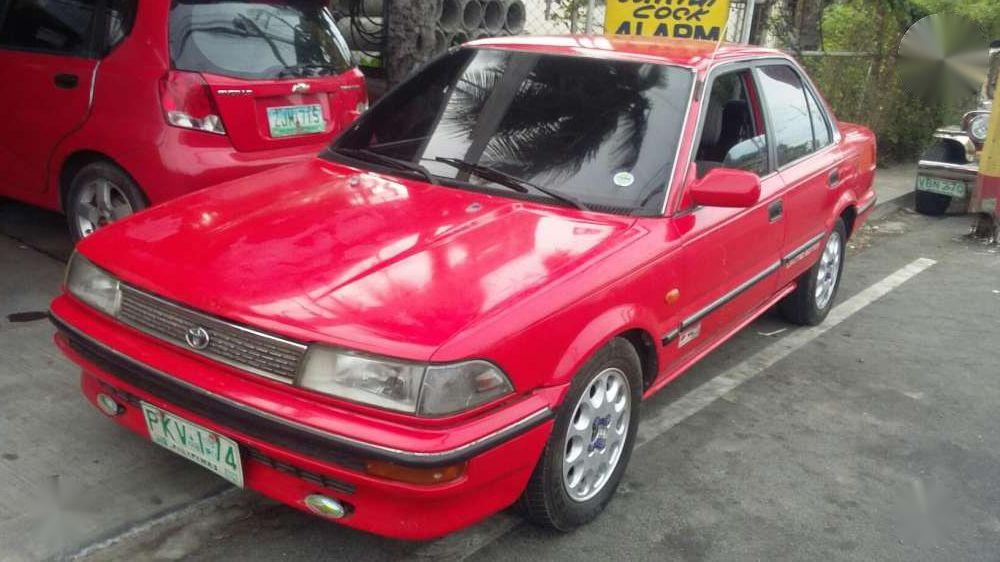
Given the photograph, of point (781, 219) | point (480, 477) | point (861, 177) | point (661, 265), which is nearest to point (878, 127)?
point (861, 177)

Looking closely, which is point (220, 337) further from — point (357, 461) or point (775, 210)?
point (775, 210)

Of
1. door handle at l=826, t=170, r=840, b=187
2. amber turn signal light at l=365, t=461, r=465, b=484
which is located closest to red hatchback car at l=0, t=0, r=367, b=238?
amber turn signal light at l=365, t=461, r=465, b=484

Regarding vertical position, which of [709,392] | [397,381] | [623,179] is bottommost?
[709,392]

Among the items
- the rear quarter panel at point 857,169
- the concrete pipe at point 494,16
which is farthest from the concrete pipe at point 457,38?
the rear quarter panel at point 857,169

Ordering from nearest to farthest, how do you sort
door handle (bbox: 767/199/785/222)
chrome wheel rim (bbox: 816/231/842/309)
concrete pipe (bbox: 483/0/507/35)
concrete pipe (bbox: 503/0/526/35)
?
1. door handle (bbox: 767/199/785/222)
2. chrome wheel rim (bbox: 816/231/842/309)
3. concrete pipe (bbox: 483/0/507/35)
4. concrete pipe (bbox: 503/0/526/35)

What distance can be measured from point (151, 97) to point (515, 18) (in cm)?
557

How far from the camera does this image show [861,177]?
18.2 ft

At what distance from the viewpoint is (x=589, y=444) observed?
10.3ft

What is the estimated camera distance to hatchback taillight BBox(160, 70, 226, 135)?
463 cm

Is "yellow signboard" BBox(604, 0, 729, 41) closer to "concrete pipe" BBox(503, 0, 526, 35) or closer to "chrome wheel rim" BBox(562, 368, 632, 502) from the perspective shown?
"concrete pipe" BBox(503, 0, 526, 35)

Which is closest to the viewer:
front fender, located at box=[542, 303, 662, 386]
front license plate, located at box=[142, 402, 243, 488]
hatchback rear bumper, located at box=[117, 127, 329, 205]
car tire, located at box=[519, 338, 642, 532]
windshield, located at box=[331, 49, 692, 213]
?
front license plate, located at box=[142, 402, 243, 488]

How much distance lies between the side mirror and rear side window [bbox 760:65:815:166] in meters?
1.10

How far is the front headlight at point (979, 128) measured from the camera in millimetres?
8758

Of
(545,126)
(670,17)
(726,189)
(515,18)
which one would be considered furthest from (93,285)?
(515,18)
